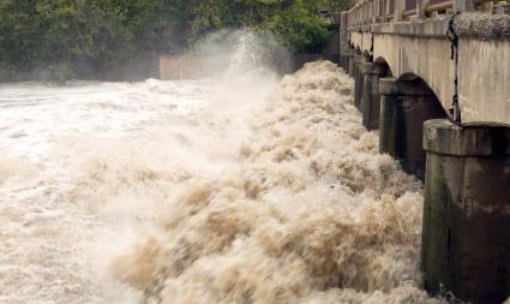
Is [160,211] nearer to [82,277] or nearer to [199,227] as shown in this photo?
[199,227]

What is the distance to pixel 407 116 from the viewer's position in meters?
11.8

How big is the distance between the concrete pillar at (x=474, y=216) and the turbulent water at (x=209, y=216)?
1.63ft

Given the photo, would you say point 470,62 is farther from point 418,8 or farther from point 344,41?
point 344,41

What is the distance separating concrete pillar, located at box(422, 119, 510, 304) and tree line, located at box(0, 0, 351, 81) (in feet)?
96.6

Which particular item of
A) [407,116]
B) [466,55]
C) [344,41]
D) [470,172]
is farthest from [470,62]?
[344,41]

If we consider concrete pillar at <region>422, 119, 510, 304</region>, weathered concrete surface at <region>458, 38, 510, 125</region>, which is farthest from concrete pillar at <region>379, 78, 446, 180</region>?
concrete pillar at <region>422, 119, 510, 304</region>

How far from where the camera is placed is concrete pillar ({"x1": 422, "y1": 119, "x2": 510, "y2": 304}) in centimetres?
645

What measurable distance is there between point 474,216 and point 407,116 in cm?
544

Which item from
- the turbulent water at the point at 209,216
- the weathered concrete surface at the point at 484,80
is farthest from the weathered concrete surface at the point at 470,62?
the turbulent water at the point at 209,216

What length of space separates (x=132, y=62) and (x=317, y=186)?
35054mm

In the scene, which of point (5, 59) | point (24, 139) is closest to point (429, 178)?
point (24, 139)

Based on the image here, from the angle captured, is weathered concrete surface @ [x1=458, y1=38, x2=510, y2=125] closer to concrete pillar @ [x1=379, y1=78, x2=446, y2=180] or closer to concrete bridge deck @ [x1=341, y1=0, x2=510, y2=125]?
concrete bridge deck @ [x1=341, y1=0, x2=510, y2=125]

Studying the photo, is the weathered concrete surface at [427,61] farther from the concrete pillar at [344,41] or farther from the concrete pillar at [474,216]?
the concrete pillar at [344,41]

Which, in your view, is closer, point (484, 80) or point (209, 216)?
point (484, 80)
